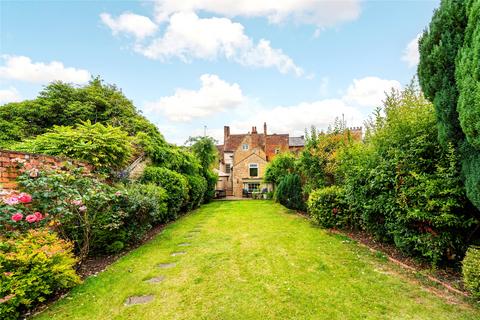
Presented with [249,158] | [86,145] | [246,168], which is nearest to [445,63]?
[86,145]

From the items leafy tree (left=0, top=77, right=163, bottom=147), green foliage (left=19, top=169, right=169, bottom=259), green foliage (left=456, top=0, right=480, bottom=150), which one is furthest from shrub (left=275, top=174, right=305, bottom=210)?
green foliage (left=456, top=0, right=480, bottom=150)

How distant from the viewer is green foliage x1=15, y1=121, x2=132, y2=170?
6.18 m

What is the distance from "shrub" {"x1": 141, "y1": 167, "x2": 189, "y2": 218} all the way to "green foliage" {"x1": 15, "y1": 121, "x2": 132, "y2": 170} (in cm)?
207

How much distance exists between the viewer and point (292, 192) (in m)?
13.8

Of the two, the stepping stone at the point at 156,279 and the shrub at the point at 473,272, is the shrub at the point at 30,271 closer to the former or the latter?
the stepping stone at the point at 156,279

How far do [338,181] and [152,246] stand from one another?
6.83 metres

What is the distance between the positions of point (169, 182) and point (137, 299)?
6.80 m

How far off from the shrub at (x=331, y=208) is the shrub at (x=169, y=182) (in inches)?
223

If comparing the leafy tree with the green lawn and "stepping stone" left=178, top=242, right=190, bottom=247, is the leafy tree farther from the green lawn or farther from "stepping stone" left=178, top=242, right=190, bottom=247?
the green lawn

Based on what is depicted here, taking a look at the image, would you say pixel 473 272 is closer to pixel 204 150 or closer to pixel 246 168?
pixel 204 150

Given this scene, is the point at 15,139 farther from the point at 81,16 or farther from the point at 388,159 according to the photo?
the point at 388,159

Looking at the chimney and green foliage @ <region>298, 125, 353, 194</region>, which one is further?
the chimney

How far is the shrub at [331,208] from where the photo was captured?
302 inches

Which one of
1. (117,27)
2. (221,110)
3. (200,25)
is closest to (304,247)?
(200,25)
